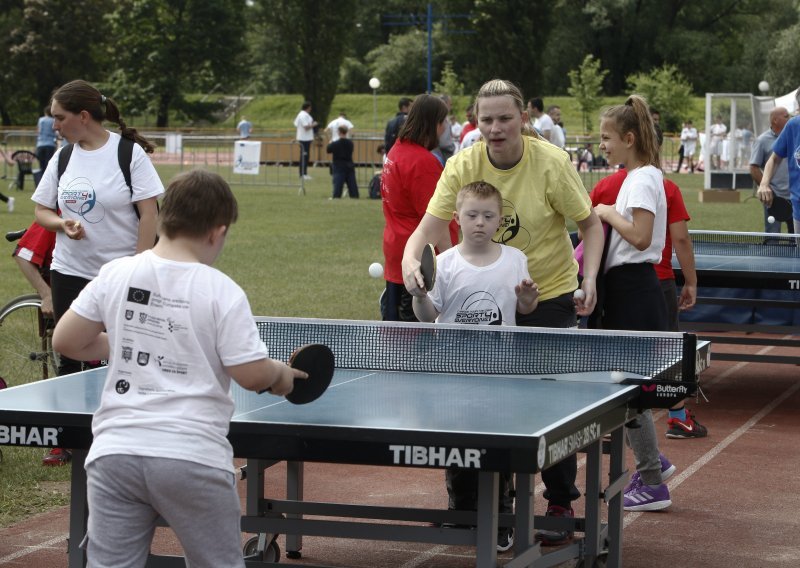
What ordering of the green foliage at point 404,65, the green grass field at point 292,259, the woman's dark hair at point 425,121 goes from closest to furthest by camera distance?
the green grass field at point 292,259, the woman's dark hair at point 425,121, the green foliage at point 404,65

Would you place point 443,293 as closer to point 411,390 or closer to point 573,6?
point 411,390

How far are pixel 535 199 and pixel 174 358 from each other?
2563mm

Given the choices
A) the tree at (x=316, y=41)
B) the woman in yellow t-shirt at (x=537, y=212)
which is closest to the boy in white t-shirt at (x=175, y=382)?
the woman in yellow t-shirt at (x=537, y=212)

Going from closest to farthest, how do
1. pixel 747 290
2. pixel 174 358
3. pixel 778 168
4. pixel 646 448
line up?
pixel 174 358, pixel 646 448, pixel 747 290, pixel 778 168

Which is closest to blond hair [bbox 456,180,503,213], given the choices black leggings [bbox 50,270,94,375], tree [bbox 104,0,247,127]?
black leggings [bbox 50,270,94,375]

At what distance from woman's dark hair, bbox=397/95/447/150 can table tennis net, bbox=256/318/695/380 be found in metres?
2.84

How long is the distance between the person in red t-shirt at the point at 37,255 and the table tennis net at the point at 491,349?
2.49 meters

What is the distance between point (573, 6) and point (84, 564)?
7785 centimetres

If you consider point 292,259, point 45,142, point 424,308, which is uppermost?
point 45,142

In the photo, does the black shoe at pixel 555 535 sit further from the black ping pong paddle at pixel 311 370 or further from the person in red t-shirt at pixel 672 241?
the black ping pong paddle at pixel 311 370

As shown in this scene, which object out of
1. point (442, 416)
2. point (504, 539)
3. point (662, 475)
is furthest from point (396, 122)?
point (442, 416)

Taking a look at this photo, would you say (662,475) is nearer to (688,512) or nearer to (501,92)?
(688,512)

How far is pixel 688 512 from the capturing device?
662cm

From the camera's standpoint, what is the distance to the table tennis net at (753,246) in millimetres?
10836
